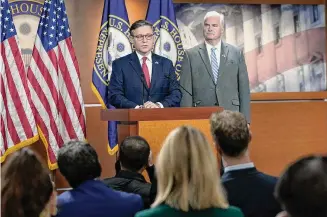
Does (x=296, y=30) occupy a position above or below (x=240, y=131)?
above

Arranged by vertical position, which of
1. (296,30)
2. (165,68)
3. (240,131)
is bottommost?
(240,131)

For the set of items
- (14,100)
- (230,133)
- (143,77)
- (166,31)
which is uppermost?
(166,31)

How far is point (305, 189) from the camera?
3.89 feet

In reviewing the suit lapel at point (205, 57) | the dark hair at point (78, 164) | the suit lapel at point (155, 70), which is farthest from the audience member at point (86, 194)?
the suit lapel at point (205, 57)

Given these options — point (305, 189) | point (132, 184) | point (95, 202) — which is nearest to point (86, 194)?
point (95, 202)

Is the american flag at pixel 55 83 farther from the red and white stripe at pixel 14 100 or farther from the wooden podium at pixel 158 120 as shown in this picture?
the wooden podium at pixel 158 120

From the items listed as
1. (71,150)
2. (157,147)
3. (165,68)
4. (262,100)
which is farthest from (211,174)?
(262,100)

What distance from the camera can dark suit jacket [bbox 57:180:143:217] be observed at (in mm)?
2006

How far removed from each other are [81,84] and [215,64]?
1.64 meters

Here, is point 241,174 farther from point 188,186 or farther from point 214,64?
point 214,64

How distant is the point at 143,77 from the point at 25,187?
8.96 ft

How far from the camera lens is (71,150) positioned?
7.10 feet

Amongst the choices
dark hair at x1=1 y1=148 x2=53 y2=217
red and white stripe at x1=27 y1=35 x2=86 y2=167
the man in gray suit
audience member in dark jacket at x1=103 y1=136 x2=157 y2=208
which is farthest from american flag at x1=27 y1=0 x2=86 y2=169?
dark hair at x1=1 y1=148 x2=53 y2=217

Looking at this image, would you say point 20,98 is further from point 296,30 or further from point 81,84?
point 296,30
